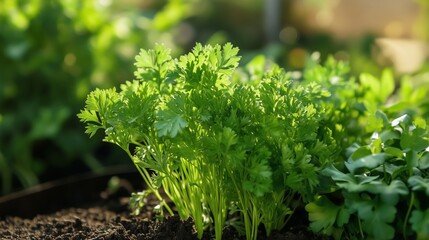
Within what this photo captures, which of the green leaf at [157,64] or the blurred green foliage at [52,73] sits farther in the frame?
the blurred green foliage at [52,73]

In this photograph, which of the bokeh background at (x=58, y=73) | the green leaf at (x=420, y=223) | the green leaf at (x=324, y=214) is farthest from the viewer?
the bokeh background at (x=58, y=73)

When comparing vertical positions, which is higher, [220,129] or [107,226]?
[220,129]

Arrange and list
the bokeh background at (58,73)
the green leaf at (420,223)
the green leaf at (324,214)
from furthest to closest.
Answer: the bokeh background at (58,73), the green leaf at (324,214), the green leaf at (420,223)

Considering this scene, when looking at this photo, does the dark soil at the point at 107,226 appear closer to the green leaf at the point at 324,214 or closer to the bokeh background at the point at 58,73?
the green leaf at the point at 324,214

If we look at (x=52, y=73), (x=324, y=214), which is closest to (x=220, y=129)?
(x=324, y=214)

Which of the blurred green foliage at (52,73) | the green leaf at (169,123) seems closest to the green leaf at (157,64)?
the green leaf at (169,123)

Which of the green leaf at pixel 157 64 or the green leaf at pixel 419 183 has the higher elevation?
the green leaf at pixel 157 64

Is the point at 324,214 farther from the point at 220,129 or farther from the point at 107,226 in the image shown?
the point at 107,226

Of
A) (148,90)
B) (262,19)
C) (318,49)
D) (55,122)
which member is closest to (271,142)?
(148,90)
